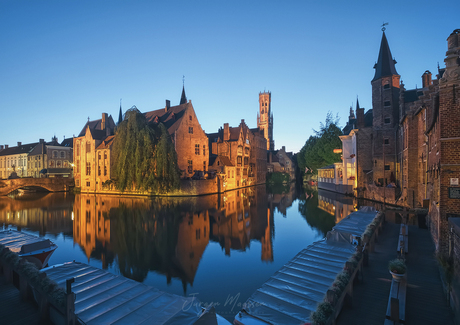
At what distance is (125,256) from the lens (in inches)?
451

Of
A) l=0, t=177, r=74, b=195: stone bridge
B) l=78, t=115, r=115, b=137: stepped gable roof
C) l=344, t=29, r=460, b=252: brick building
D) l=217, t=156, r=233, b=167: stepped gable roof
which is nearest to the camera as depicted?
l=344, t=29, r=460, b=252: brick building

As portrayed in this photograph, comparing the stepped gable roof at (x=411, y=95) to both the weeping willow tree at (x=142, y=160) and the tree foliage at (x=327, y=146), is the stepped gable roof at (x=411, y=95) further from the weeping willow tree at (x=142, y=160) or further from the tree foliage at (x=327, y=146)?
the weeping willow tree at (x=142, y=160)

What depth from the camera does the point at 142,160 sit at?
1318 inches

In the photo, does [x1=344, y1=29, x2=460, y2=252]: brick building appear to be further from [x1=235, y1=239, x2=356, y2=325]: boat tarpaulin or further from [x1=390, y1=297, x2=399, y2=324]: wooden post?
[x1=390, y1=297, x2=399, y2=324]: wooden post

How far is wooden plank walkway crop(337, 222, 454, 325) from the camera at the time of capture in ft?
18.4

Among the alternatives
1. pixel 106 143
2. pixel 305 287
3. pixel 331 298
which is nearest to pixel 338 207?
pixel 305 287

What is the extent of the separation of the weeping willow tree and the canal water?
1015 centimetres

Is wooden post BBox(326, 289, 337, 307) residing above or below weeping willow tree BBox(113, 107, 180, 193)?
below

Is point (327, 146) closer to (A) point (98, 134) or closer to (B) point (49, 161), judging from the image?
(A) point (98, 134)

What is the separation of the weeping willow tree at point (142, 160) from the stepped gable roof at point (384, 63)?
2932 centimetres

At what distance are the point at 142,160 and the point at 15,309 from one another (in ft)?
93.8

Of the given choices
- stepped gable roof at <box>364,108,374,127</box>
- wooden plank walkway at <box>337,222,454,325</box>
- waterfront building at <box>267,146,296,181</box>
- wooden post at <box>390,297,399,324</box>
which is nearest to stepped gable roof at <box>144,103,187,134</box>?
stepped gable roof at <box>364,108,374,127</box>

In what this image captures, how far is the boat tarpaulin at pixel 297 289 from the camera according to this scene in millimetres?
5430

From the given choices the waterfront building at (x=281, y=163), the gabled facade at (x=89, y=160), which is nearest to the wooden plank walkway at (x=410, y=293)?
the gabled facade at (x=89, y=160)
